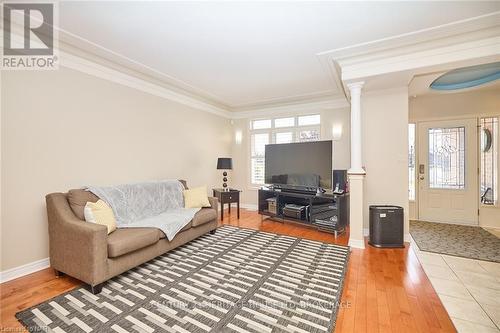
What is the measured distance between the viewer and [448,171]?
4.64 metres

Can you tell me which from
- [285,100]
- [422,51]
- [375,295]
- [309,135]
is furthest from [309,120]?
[375,295]

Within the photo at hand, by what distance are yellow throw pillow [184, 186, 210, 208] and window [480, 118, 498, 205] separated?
17.7 ft

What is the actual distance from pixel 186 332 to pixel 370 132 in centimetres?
376

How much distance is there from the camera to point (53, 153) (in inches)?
106

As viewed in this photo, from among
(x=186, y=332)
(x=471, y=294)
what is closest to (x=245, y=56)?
(x=186, y=332)

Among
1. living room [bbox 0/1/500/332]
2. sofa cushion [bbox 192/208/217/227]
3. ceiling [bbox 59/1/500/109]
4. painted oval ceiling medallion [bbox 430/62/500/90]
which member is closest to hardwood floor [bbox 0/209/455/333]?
living room [bbox 0/1/500/332]

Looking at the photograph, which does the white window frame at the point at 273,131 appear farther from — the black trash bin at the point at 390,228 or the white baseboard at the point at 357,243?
the white baseboard at the point at 357,243

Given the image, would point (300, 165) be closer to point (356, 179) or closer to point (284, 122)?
point (356, 179)

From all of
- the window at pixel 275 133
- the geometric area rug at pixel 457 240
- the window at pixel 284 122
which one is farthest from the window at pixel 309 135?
the geometric area rug at pixel 457 240

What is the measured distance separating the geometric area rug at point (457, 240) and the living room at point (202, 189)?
0.12 metres

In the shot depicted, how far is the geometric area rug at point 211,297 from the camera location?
1.68 metres

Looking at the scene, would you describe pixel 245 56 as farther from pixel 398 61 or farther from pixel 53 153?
pixel 53 153

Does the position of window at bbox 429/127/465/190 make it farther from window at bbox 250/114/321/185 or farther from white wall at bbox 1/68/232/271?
white wall at bbox 1/68/232/271

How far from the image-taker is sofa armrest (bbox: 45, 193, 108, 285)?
2.08 m
